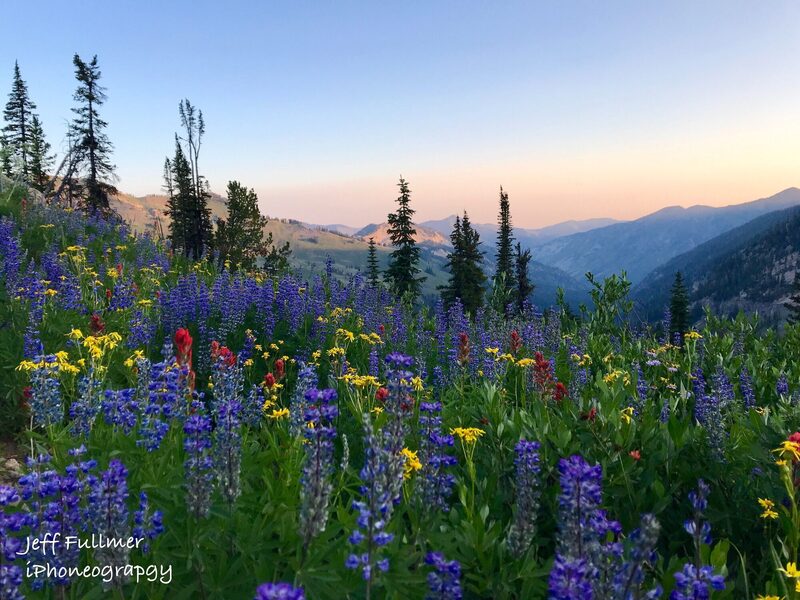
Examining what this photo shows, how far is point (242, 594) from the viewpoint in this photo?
9.38ft

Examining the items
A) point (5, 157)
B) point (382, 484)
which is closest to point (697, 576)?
point (382, 484)

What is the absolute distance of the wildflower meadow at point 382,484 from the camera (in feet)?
7.98

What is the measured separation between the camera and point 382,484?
2.31 meters

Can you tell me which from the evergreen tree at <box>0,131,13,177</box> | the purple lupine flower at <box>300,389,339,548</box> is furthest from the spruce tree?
the purple lupine flower at <box>300,389,339,548</box>

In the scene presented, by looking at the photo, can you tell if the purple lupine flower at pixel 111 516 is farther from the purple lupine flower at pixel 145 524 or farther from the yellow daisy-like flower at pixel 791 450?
the yellow daisy-like flower at pixel 791 450

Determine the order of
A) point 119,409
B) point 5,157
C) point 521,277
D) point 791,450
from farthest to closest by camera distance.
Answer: point 521,277, point 5,157, point 119,409, point 791,450

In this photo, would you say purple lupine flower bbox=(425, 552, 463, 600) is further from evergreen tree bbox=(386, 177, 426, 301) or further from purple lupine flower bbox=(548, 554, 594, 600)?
evergreen tree bbox=(386, 177, 426, 301)

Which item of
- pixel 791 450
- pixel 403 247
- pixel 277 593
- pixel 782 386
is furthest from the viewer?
pixel 403 247

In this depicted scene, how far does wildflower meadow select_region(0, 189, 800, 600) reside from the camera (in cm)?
243

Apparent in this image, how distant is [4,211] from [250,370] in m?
14.9

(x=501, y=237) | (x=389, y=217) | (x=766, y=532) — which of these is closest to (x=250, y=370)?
(x=766, y=532)

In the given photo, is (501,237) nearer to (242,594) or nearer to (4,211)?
(4,211)

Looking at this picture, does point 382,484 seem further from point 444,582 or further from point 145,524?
point 145,524

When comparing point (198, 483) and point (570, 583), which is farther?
point (198, 483)
